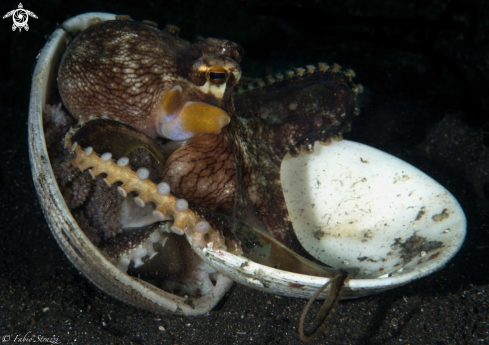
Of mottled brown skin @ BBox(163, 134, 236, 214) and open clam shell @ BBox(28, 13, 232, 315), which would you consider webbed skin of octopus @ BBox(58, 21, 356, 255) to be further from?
open clam shell @ BBox(28, 13, 232, 315)

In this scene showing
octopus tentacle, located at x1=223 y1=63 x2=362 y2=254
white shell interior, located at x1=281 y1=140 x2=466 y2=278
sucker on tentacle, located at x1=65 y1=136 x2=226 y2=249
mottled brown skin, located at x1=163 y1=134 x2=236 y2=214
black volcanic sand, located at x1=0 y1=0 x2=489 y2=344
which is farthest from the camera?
white shell interior, located at x1=281 y1=140 x2=466 y2=278

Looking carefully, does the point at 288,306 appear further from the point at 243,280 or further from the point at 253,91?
the point at 253,91

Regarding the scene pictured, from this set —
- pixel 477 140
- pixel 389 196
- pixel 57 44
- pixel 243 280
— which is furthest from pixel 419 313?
pixel 57 44

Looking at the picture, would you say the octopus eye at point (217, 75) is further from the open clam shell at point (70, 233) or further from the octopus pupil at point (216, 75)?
the open clam shell at point (70, 233)

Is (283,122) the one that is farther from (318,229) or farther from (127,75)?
(127,75)

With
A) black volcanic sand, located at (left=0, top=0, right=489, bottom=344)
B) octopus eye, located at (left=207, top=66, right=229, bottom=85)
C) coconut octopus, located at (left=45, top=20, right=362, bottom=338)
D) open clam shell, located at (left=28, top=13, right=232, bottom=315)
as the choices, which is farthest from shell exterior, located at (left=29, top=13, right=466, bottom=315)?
octopus eye, located at (left=207, top=66, right=229, bottom=85)

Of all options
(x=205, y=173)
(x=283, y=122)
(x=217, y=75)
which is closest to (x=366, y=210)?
(x=283, y=122)

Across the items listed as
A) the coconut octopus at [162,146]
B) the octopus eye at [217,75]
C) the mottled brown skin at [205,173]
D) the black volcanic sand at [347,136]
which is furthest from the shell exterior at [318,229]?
the octopus eye at [217,75]
